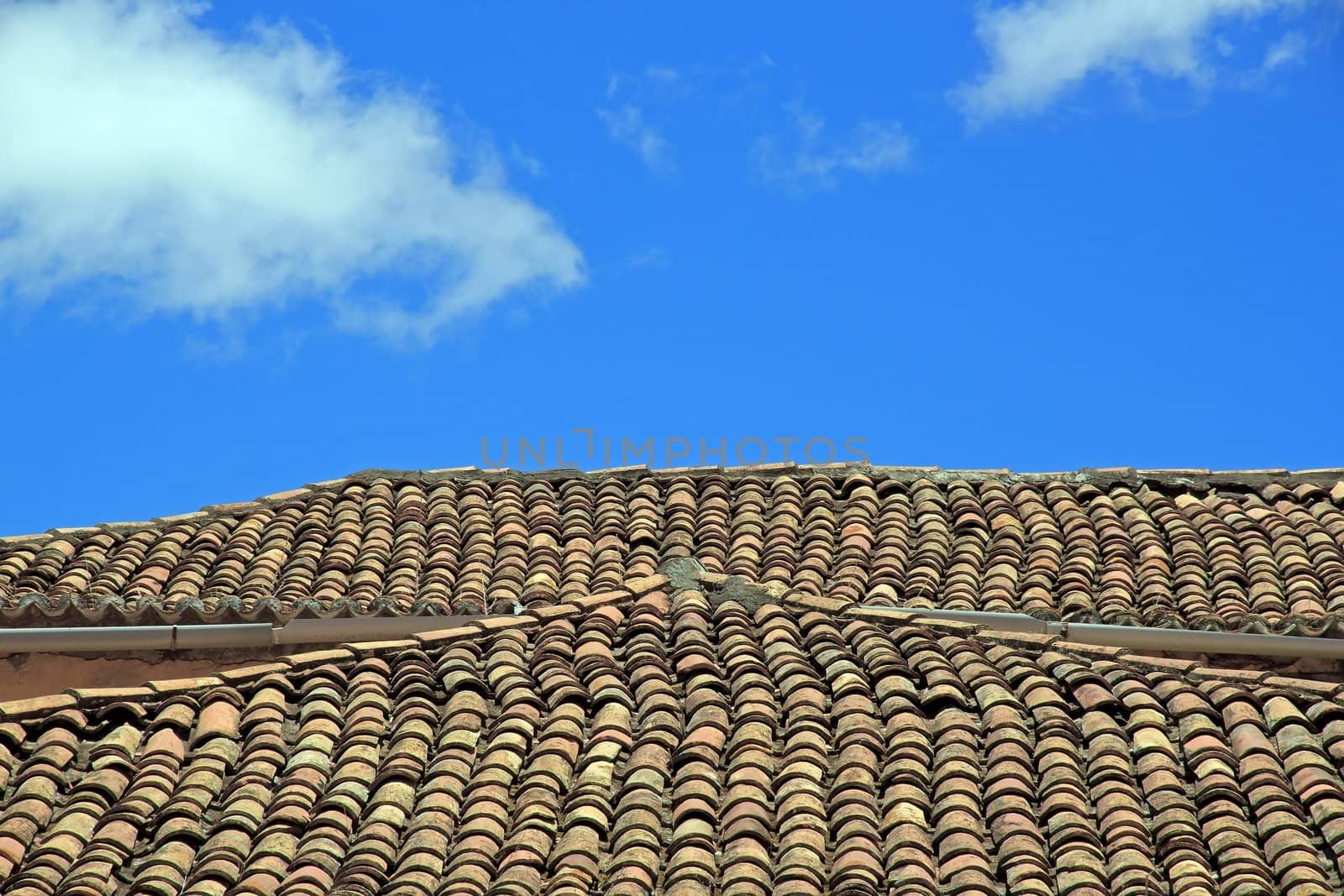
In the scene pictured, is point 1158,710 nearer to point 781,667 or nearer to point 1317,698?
point 1317,698

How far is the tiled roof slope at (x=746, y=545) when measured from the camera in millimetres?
11930

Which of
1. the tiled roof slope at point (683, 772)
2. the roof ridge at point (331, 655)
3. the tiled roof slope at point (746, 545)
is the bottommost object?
the tiled roof slope at point (683, 772)

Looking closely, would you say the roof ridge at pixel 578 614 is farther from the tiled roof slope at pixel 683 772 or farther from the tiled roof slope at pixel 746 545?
the tiled roof slope at pixel 746 545

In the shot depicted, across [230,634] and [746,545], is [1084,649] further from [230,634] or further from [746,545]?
[230,634]

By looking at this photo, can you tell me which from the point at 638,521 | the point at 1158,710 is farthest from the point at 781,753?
the point at 638,521

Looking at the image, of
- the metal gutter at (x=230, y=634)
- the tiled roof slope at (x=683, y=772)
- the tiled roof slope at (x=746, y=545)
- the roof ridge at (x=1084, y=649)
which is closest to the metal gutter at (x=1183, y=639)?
the roof ridge at (x=1084, y=649)

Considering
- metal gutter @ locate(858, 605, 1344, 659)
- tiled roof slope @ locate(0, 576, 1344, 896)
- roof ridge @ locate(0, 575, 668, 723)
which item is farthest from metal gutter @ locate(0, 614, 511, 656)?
metal gutter @ locate(858, 605, 1344, 659)

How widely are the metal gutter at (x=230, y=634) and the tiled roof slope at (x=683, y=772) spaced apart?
69cm

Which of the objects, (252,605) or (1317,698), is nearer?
(1317,698)

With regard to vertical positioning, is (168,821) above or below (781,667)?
below

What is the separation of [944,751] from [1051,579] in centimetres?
422

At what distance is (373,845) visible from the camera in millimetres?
7766

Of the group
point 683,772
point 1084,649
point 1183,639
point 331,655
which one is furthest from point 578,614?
point 1183,639

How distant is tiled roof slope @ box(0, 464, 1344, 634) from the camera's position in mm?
11930
